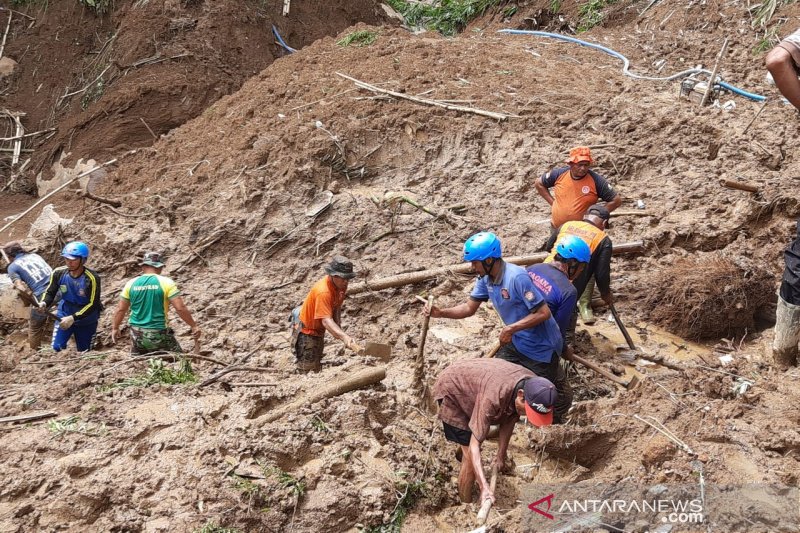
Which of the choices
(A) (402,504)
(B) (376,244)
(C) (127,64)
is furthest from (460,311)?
(C) (127,64)

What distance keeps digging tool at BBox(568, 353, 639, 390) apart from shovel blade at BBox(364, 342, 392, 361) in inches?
62.0

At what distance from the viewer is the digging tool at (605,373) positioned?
17.6 feet

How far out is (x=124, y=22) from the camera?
1514 centimetres

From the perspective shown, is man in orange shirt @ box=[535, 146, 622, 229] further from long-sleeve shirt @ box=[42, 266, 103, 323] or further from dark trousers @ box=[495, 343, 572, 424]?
long-sleeve shirt @ box=[42, 266, 103, 323]

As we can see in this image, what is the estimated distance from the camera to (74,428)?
429 cm

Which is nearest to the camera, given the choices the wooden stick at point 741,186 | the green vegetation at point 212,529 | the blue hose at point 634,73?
the green vegetation at point 212,529

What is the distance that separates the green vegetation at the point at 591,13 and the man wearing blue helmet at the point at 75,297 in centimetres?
1120

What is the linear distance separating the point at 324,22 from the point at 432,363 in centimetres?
1360

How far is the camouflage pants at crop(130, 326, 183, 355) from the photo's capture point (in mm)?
6141

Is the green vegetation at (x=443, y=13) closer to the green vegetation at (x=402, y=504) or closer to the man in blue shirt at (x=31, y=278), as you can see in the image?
the man in blue shirt at (x=31, y=278)

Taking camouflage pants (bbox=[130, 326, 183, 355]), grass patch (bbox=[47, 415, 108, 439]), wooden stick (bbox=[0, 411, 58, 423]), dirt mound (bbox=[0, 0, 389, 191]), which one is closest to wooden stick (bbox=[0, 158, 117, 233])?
dirt mound (bbox=[0, 0, 389, 191])

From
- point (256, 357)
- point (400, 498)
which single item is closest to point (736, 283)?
point (400, 498)

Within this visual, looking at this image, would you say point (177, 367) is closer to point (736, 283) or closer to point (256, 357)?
point (256, 357)

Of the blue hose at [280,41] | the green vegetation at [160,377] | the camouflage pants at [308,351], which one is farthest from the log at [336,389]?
the blue hose at [280,41]
